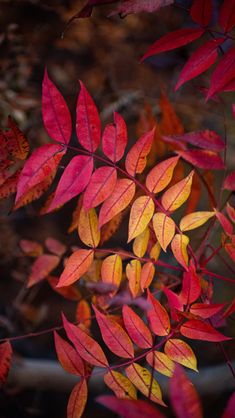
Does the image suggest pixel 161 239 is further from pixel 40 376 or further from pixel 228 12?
pixel 40 376

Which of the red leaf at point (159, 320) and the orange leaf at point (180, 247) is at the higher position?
the orange leaf at point (180, 247)

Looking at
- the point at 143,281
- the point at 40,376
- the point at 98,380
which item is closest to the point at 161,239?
the point at 143,281

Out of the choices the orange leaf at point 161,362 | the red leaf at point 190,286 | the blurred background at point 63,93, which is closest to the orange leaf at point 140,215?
the red leaf at point 190,286

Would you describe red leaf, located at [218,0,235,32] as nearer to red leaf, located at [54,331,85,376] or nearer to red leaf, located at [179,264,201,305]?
red leaf, located at [179,264,201,305]

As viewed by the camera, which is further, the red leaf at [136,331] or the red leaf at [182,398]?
the red leaf at [136,331]

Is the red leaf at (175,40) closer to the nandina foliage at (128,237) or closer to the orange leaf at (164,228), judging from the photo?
the nandina foliage at (128,237)

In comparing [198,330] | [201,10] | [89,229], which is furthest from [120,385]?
[201,10]

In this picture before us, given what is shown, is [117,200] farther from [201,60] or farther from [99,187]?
[201,60]

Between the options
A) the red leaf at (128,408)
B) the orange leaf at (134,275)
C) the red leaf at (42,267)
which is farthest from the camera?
the red leaf at (42,267)
